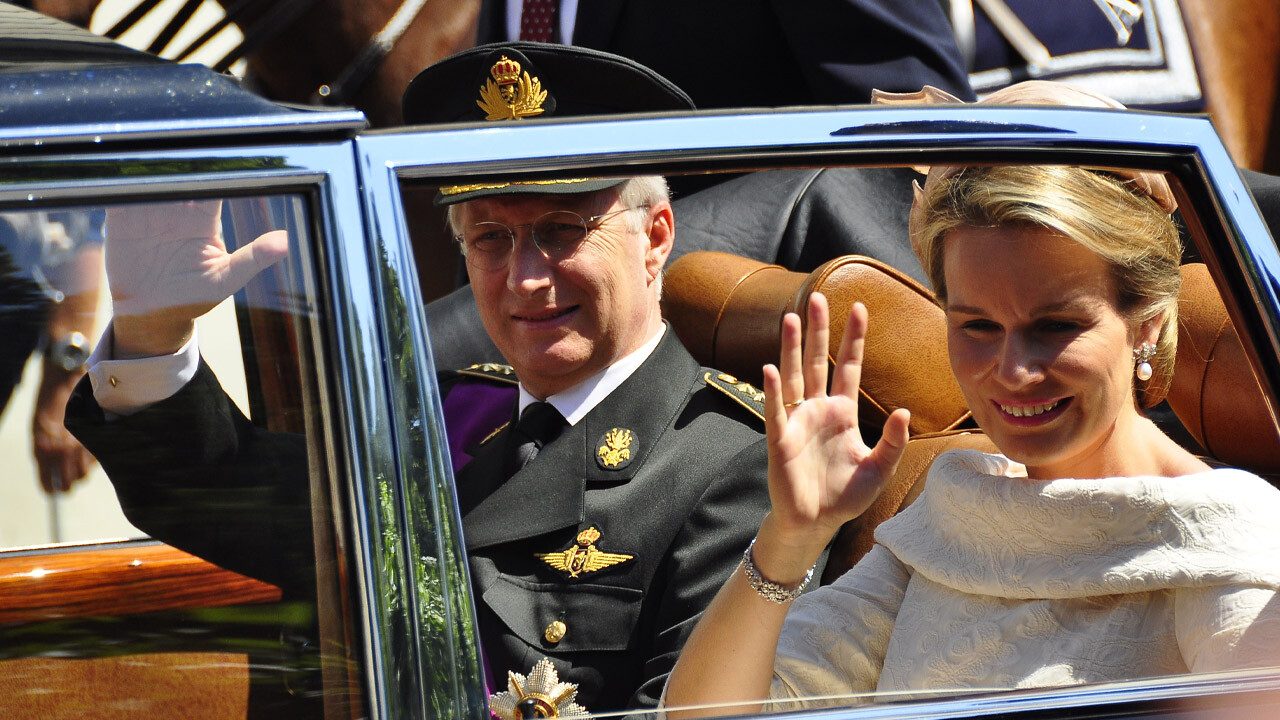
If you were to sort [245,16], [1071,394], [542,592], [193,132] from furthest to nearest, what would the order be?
[245,16] → [542,592] → [1071,394] → [193,132]

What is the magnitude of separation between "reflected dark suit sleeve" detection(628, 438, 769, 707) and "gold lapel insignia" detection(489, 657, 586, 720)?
0.09m

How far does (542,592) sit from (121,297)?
2.74 ft

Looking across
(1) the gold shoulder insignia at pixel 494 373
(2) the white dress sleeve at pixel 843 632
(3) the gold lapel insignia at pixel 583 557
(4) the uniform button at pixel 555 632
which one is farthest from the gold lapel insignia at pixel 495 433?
(2) the white dress sleeve at pixel 843 632

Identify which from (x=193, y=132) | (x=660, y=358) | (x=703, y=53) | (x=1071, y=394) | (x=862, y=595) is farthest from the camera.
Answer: (x=703, y=53)

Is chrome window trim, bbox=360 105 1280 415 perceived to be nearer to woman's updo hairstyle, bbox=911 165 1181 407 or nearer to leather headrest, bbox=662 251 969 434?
woman's updo hairstyle, bbox=911 165 1181 407

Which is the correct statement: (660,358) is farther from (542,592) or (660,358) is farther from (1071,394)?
(1071,394)

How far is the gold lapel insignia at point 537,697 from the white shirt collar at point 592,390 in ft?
1.37

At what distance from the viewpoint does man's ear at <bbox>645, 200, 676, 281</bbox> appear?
198cm

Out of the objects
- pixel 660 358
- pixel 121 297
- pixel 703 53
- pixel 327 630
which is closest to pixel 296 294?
pixel 121 297

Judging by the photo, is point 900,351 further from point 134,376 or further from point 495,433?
point 134,376

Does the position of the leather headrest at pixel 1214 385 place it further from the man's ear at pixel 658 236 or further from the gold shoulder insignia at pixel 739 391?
the man's ear at pixel 658 236

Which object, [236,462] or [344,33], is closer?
[236,462]

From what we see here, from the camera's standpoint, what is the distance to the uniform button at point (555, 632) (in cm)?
159

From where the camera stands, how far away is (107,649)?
3.06 ft
